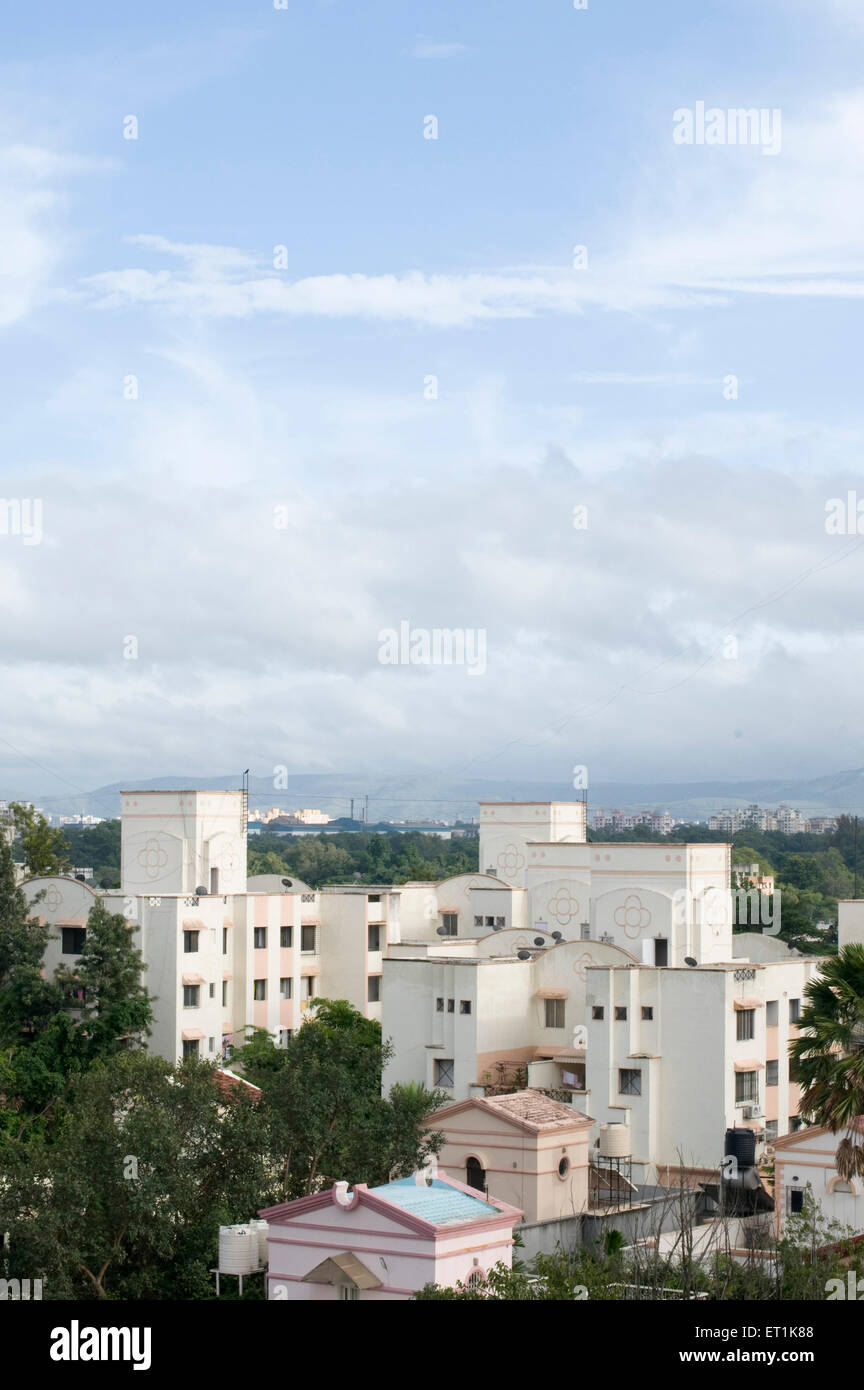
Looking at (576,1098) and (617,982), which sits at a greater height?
(617,982)

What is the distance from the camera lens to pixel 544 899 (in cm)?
5000

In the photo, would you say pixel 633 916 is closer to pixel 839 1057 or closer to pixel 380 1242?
pixel 839 1057

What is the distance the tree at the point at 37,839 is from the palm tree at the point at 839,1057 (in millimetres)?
37807

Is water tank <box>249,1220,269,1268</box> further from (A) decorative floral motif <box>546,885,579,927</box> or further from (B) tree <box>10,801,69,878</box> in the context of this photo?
(B) tree <box>10,801,69,878</box>

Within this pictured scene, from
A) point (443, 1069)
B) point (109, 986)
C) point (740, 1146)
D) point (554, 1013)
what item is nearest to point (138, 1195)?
point (740, 1146)

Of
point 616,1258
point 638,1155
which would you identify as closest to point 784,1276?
point 616,1258

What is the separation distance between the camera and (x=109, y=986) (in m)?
38.3

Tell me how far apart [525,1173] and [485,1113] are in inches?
49.1

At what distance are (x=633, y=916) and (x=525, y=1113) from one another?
40.5 ft

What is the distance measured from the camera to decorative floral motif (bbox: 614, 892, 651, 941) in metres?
39.0

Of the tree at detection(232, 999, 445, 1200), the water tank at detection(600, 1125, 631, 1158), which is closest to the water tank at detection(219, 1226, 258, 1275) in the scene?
the tree at detection(232, 999, 445, 1200)

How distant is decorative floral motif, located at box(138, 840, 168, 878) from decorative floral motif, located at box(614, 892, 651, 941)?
15.3 metres
